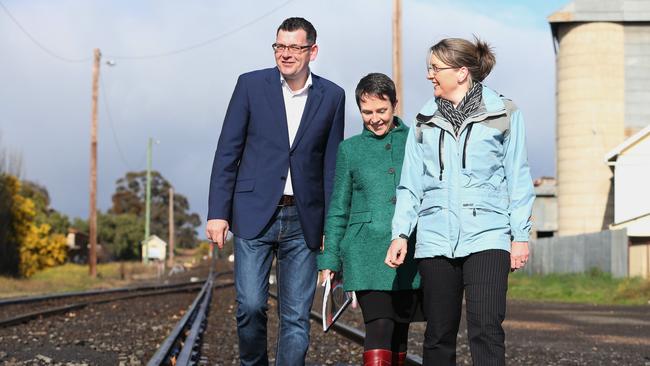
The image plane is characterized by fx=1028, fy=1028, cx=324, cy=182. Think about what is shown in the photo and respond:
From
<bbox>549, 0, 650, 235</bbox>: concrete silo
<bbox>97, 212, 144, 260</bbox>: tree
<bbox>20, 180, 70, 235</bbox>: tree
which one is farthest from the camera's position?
<bbox>97, 212, 144, 260</bbox>: tree

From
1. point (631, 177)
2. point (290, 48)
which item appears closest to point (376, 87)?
point (290, 48)

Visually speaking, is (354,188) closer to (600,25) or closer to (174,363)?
(174,363)

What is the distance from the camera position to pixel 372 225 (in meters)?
5.15

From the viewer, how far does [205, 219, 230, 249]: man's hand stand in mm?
5262

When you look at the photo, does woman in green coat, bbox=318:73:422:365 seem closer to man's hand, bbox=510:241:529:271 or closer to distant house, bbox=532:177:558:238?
man's hand, bbox=510:241:529:271

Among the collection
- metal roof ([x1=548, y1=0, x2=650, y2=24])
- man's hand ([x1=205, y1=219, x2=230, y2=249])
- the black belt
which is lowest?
man's hand ([x1=205, y1=219, x2=230, y2=249])

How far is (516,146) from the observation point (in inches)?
181

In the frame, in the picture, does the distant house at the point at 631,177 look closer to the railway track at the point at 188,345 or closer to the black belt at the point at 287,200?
the railway track at the point at 188,345

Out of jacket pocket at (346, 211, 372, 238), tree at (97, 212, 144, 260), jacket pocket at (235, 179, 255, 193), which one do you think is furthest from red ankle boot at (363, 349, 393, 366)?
tree at (97, 212, 144, 260)

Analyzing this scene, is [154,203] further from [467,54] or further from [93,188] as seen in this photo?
[467,54]

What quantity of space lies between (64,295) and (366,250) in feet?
66.2

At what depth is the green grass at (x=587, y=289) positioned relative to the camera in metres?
25.2

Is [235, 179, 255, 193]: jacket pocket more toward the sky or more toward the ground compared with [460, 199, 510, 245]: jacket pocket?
more toward the sky

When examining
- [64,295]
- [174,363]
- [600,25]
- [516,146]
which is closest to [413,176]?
[516,146]
